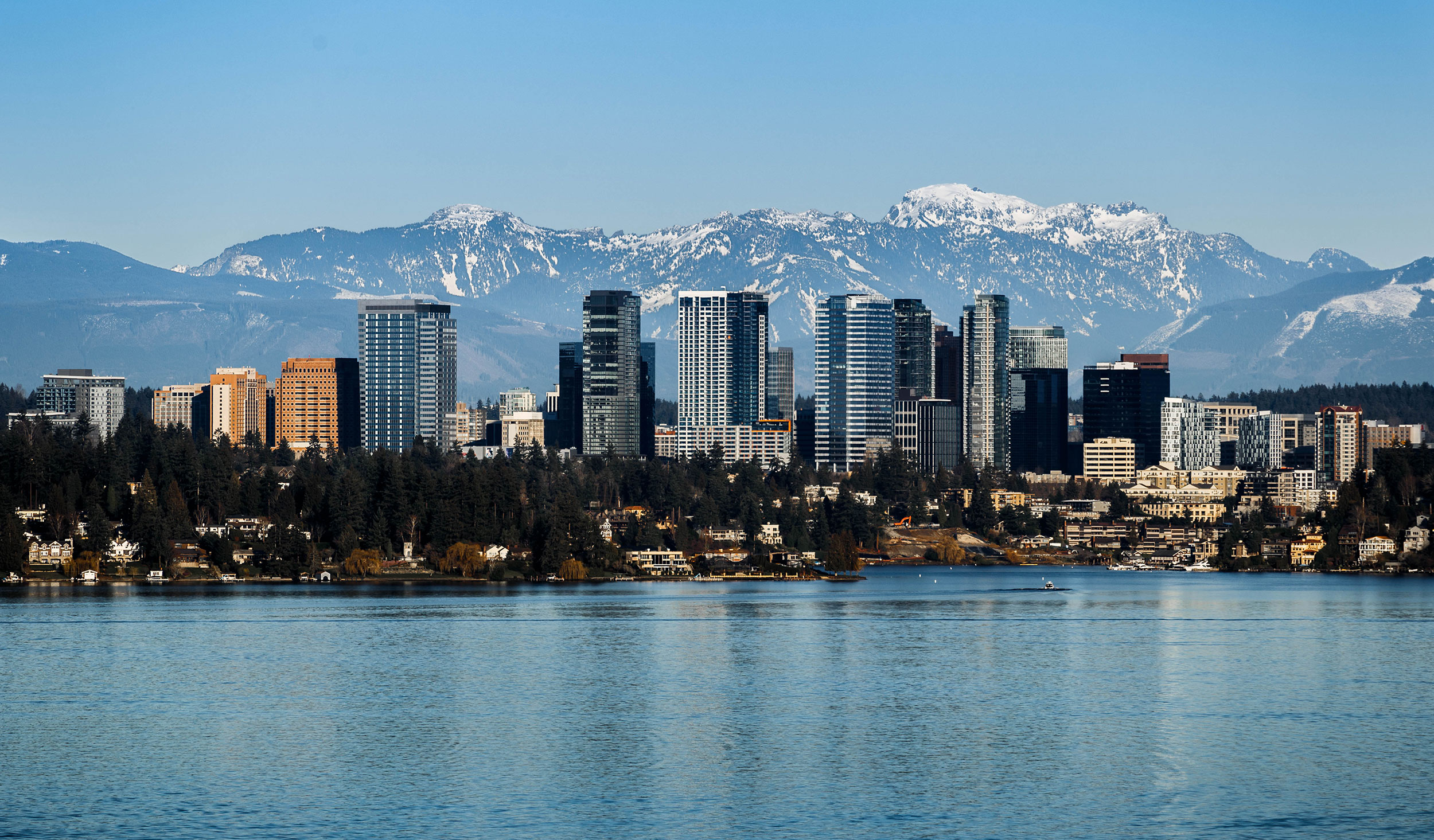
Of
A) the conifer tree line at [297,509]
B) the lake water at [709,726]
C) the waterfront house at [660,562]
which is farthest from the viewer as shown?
the waterfront house at [660,562]

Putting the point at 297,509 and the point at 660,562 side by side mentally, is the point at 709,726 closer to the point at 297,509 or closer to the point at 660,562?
the point at 297,509

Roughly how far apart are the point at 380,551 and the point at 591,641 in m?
76.4

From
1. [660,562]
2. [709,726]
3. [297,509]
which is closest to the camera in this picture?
[709,726]

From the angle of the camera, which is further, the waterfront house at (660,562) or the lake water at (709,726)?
the waterfront house at (660,562)

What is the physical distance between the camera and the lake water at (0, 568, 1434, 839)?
51.2 metres

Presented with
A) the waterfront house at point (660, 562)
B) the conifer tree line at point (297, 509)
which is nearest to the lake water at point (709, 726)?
the conifer tree line at point (297, 509)

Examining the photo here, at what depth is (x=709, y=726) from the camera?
6619 cm

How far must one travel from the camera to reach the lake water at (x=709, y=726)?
168 ft

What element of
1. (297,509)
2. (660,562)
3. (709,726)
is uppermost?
(297,509)

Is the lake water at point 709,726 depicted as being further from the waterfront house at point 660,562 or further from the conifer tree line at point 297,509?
the waterfront house at point 660,562

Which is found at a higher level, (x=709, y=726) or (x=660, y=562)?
(x=709, y=726)

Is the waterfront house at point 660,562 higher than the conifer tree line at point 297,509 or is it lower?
lower

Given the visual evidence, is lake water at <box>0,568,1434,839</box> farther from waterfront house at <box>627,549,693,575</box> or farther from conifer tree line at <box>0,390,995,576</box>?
waterfront house at <box>627,549,693,575</box>

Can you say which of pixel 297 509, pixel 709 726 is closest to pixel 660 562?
pixel 297 509
